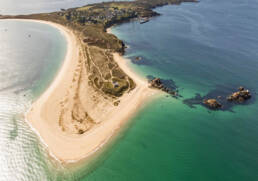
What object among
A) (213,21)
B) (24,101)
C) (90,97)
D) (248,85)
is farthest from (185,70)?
(213,21)

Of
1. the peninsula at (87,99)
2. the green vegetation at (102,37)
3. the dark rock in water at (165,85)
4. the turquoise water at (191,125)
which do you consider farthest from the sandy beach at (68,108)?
the turquoise water at (191,125)

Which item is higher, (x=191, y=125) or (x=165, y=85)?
(x=165, y=85)

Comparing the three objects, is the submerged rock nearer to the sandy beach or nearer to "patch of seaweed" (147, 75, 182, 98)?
"patch of seaweed" (147, 75, 182, 98)

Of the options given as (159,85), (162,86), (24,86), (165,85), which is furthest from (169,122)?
(24,86)

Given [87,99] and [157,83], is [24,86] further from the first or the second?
[157,83]

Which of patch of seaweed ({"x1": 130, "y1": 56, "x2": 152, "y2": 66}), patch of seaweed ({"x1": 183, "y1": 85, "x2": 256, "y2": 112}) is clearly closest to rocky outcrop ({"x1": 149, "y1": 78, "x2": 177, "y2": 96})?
patch of seaweed ({"x1": 183, "y1": 85, "x2": 256, "y2": 112})
